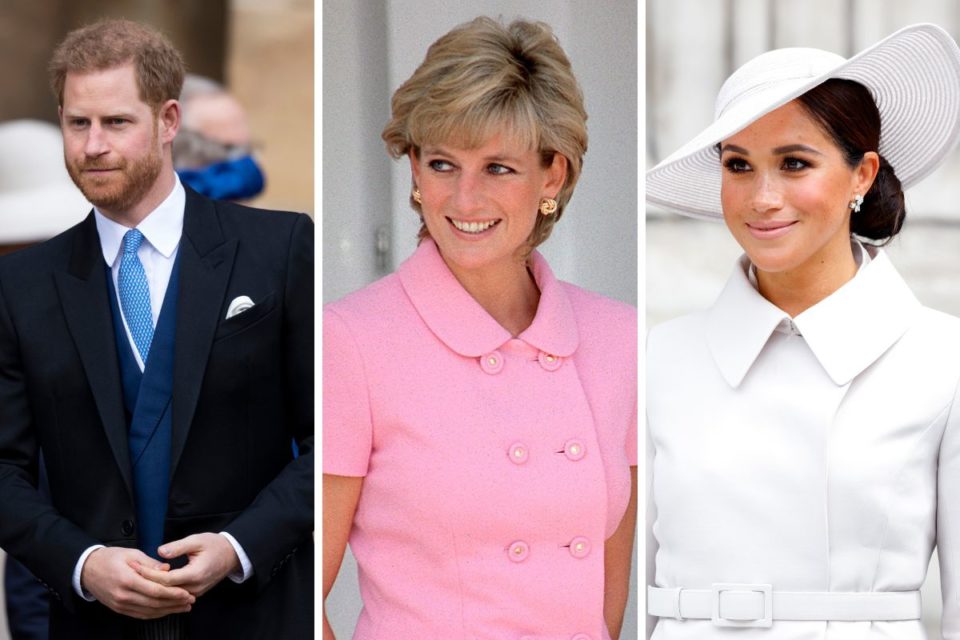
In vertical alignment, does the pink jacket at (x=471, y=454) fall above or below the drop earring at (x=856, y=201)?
below

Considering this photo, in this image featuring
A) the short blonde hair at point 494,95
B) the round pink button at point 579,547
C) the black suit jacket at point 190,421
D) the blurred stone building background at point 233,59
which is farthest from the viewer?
the blurred stone building background at point 233,59

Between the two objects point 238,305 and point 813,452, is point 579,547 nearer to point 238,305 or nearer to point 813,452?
point 813,452

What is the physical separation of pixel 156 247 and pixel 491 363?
0.72 metres

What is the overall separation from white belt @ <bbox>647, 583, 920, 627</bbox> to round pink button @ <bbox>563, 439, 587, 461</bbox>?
1.01 ft

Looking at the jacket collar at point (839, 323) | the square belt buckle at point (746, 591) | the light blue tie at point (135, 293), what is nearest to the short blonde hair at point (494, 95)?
the jacket collar at point (839, 323)

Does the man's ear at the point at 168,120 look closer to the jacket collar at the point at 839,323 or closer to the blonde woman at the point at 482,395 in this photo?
the blonde woman at the point at 482,395

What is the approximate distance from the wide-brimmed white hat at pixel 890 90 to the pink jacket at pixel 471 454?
16.9 inches

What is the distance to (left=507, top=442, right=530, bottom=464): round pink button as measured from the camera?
2840mm

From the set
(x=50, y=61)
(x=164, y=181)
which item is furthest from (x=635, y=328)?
(x=50, y=61)

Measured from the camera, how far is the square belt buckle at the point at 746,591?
2834 mm

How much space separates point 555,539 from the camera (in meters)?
2.84

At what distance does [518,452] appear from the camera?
2842mm

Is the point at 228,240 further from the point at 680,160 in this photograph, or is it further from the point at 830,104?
the point at 830,104

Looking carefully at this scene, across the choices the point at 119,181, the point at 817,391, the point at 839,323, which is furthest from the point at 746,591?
the point at 119,181
